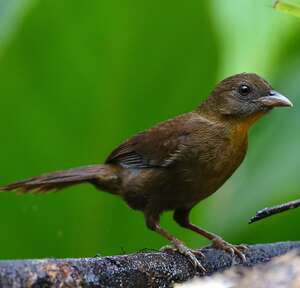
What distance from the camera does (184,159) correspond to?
4469 millimetres

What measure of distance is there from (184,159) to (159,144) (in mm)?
235

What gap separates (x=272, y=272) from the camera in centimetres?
233

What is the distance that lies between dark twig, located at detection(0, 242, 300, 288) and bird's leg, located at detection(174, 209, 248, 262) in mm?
148

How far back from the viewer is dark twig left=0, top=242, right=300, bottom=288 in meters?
2.33

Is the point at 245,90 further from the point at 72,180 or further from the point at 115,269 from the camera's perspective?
the point at 115,269

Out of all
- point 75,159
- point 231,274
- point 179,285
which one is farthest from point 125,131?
point 231,274

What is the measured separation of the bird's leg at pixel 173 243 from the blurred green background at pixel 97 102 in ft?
0.46

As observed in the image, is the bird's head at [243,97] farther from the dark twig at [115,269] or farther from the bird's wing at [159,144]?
the dark twig at [115,269]

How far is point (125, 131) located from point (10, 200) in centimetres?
67

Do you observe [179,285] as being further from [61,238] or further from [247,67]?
[247,67]

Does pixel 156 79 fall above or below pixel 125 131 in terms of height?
above

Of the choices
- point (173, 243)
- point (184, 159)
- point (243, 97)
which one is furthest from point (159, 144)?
point (173, 243)

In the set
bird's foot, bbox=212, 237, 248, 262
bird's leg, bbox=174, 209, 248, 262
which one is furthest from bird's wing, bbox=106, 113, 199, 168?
bird's foot, bbox=212, 237, 248, 262

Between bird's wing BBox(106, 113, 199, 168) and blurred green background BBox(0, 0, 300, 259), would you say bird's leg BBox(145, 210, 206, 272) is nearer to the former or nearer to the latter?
blurred green background BBox(0, 0, 300, 259)
